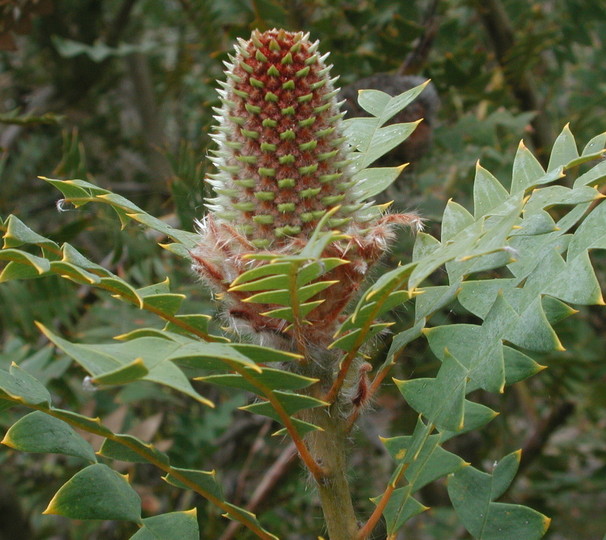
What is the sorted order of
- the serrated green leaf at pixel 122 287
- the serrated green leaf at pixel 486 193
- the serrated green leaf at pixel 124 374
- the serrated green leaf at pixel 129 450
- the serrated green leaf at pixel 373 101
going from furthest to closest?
the serrated green leaf at pixel 373 101
the serrated green leaf at pixel 486 193
the serrated green leaf at pixel 129 450
the serrated green leaf at pixel 122 287
the serrated green leaf at pixel 124 374

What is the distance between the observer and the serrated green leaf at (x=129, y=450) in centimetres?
85

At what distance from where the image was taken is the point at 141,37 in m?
3.76

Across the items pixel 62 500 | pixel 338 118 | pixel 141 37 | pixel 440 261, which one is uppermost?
pixel 141 37

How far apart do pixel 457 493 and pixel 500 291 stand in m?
0.30

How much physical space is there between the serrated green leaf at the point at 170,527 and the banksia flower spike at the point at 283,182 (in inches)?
10.0

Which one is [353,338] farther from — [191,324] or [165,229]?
[165,229]

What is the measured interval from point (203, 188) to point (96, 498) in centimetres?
80

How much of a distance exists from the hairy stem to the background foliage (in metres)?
0.75

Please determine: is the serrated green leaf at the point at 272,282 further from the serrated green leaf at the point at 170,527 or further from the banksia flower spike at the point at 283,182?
the serrated green leaf at the point at 170,527

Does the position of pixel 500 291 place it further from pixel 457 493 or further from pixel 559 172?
pixel 457 493

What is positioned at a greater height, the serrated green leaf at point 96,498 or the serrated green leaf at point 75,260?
the serrated green leaf at point 75,260

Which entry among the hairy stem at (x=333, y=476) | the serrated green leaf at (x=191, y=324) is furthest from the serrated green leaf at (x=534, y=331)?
the serrated green leaf at (x=191, y=324)

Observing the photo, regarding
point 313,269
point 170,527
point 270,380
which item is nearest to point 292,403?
point 270,380

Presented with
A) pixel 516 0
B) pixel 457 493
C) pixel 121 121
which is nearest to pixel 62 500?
pixel 457 493
